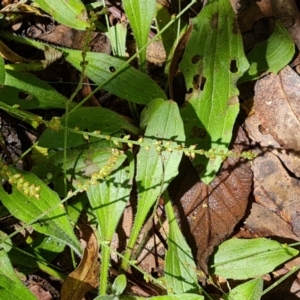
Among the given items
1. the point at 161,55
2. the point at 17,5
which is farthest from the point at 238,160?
the point at 17,5

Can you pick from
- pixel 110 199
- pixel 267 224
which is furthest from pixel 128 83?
pixel 267 224

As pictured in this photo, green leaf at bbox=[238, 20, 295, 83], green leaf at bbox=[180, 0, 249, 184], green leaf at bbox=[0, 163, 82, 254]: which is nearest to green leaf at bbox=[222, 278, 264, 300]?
green leaf at bbox=[180, 0, 249, 184]

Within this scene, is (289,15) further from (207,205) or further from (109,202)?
(109,202)

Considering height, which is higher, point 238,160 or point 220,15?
point 220,15

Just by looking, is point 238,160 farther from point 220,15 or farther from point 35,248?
point 35,248

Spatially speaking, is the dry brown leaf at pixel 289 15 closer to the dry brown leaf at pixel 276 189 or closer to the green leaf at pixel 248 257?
the dry brown leaf at pixel 276 189

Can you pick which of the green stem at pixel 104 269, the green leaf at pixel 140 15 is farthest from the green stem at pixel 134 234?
the green leaf at pixel 140 15
